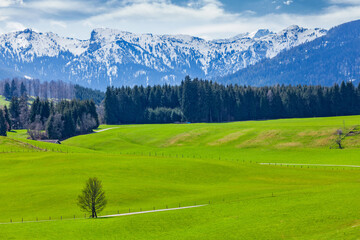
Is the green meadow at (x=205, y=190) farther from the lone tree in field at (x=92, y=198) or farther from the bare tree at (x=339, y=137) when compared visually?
the lone tree in field at (x=92, y=198)

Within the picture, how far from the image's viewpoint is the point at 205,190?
68625mm

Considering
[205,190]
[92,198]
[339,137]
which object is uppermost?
[339,137]

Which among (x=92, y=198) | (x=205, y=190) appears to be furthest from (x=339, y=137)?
(x=92, y=198)

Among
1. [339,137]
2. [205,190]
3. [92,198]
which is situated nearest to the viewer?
[92,198]

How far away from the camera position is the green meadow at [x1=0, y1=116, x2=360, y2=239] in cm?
4319

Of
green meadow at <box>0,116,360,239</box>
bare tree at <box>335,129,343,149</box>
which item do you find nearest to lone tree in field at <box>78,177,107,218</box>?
green meadow at <box>0,116,360,239</box>

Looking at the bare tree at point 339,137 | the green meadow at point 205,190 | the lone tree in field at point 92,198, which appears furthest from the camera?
the bare tree at point 339,137

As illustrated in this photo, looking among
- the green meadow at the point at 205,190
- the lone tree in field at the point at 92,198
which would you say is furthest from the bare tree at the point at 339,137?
the lone tree in field at the point at 92,198

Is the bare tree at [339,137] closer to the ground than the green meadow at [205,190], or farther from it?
farther from it

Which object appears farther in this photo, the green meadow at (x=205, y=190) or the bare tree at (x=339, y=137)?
the bare tree at (x=339, y=137)

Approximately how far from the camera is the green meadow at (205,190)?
4319cm

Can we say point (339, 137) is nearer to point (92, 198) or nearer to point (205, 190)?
point (205, 190)

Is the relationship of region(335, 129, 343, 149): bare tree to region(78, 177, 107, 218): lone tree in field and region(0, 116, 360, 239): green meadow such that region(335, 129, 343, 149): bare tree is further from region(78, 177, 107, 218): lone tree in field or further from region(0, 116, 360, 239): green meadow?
region(78, 177, 107, 218): lone tree in field

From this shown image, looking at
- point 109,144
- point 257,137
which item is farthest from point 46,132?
point 257,137
